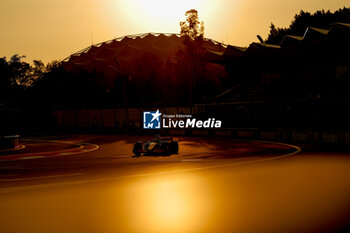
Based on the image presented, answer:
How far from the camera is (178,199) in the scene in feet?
22.7

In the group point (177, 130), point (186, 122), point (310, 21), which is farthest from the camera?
point (310, 21)

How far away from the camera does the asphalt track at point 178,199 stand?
17.1ft

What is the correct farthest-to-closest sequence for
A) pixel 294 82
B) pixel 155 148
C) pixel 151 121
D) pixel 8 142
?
pixel 294 82
pixel 8 142
pixel 155 148
pixel 151 121

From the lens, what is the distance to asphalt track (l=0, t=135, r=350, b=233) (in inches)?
206

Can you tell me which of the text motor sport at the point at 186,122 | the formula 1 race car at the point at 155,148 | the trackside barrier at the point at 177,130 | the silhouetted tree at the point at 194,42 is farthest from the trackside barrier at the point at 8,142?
the silhouetted tree at the point at 194,42

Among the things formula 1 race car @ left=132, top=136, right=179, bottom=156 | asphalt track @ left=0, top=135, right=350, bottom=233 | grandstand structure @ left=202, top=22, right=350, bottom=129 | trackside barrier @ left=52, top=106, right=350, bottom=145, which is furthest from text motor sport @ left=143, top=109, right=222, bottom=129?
asphalt track @ left=0, top=135, right=350, bottom=233

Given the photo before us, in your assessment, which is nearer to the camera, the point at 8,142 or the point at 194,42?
the point at 8,142

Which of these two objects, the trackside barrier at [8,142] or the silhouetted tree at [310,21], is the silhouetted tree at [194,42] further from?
the trackside barrier at [8,142]

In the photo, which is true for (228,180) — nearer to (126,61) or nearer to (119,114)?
(119,114)

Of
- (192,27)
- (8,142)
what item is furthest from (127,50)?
(8,142)

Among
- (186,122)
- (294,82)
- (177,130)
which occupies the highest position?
(294,82)

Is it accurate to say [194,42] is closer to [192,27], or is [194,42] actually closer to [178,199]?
[192,27]

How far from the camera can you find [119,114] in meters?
47.4

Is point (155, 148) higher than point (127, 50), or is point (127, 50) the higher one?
point (127, 50)
